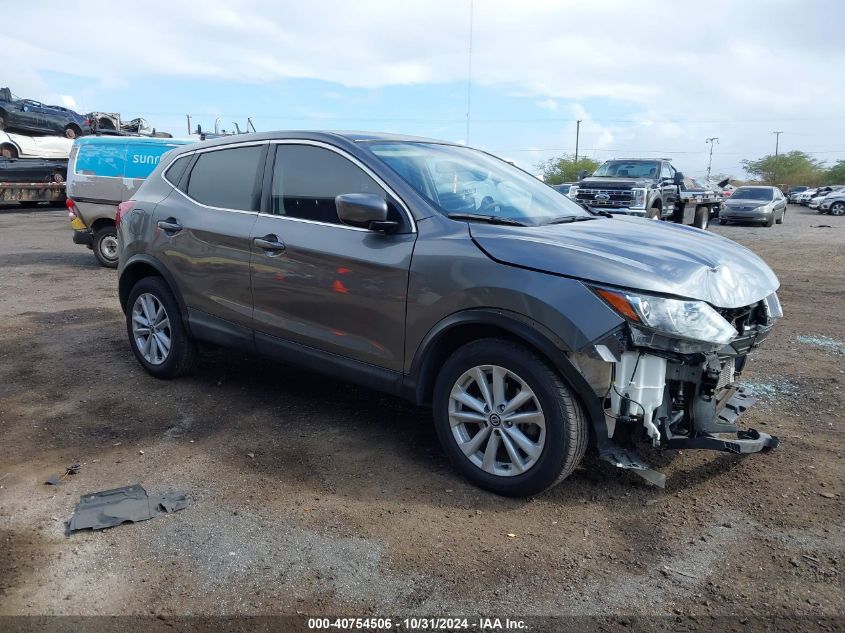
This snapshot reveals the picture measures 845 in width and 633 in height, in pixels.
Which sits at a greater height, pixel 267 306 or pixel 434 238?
pixel 434 238

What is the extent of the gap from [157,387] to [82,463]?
4.38ft

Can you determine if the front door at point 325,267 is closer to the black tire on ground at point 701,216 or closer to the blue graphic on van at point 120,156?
→ the blue graphic on van at point 120,156

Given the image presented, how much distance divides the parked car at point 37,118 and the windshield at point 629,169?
810 inches

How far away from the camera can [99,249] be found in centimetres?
1136

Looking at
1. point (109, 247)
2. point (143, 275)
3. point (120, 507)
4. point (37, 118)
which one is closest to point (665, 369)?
point (120, 507)

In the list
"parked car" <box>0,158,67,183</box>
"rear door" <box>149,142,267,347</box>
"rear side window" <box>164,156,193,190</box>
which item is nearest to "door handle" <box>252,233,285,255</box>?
"rear door" <box>149,142,267,347</box>

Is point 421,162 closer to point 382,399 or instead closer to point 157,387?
point 382,399

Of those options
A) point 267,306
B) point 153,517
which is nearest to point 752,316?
point 267,306

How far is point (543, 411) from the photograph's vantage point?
3.40m

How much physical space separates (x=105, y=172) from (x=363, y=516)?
30.0 ft

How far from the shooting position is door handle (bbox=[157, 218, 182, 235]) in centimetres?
508

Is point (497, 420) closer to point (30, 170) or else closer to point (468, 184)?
point (468, 184)

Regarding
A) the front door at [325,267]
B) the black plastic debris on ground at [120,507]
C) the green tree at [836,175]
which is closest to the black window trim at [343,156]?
the front door at [325,267]

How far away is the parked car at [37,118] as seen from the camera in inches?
1017
